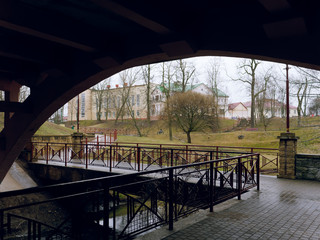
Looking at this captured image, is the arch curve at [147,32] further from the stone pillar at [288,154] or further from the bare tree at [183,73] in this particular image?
the bare tree at [183,73]

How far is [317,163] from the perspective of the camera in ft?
34.8

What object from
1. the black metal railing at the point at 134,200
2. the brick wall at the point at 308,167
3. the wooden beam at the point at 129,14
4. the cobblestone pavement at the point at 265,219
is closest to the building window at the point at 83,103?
the black metal railing at the point at 134,200

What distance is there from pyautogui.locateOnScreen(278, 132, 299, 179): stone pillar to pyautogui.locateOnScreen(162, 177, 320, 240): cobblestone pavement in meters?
2.54

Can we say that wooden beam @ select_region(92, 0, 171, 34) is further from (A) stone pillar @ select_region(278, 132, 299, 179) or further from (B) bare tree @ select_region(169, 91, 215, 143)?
(B) bare tree @ select_region(169, 91, 215, 143)

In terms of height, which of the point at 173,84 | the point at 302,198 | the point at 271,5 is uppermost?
the point at 173,84

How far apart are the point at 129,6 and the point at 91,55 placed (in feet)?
8.59

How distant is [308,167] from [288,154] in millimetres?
899

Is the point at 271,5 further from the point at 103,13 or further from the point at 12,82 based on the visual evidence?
the point at 12,82

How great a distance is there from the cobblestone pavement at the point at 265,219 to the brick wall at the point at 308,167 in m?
2.36

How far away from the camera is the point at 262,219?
571 centimetres

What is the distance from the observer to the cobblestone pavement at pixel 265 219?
15.7 ft

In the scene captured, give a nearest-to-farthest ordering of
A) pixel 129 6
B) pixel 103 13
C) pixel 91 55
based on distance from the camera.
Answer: pixel 129 6 < pixel 103 13 < pixel 91 55

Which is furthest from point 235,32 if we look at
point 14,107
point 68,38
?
point 14,107

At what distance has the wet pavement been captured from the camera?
4766 millimetres
